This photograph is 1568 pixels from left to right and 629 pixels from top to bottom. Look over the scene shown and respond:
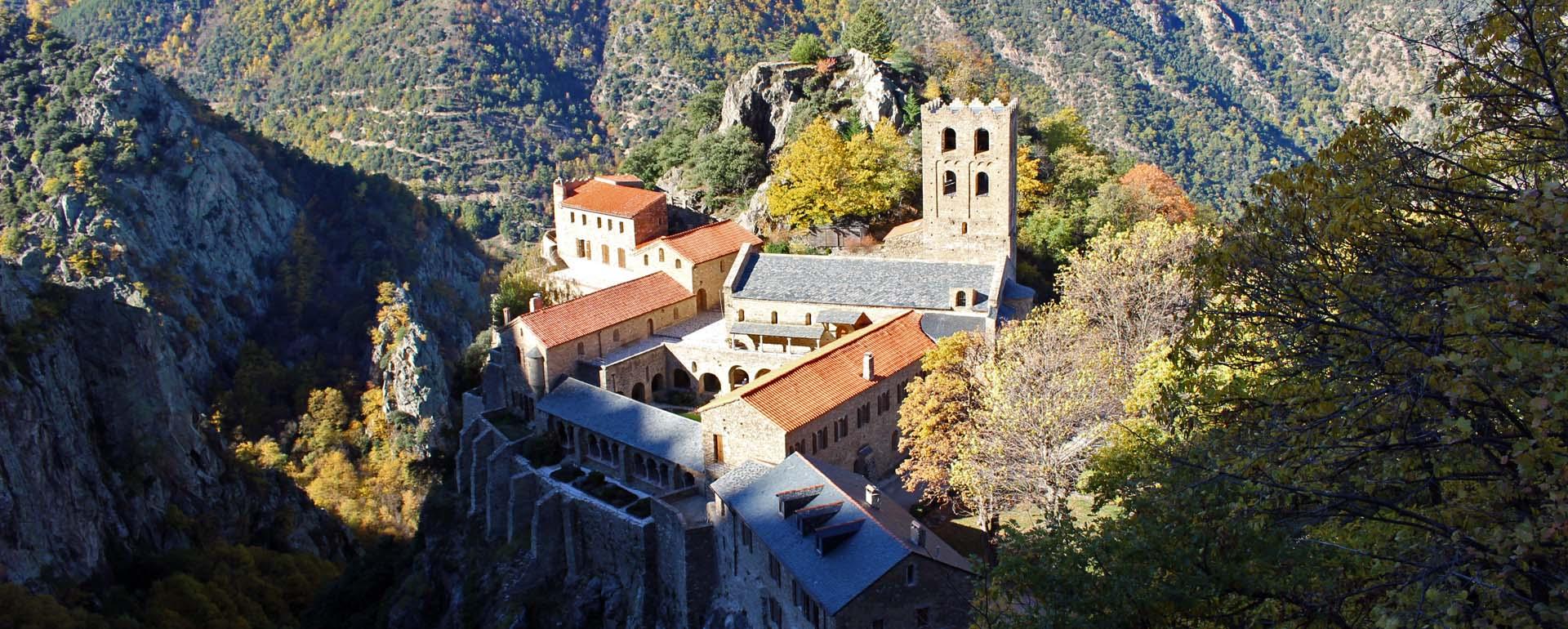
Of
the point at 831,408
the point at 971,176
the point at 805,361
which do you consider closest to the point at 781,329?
the point at 805,361

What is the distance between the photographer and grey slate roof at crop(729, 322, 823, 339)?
48.2m

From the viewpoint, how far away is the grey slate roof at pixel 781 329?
48.2 m

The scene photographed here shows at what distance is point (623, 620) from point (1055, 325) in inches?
657

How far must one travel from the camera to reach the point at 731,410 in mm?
39031

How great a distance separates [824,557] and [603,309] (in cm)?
2102

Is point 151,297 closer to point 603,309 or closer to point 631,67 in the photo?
point 631,67

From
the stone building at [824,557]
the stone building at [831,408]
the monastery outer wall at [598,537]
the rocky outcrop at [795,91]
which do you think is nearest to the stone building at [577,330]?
the monastery outer wall at [598,537]

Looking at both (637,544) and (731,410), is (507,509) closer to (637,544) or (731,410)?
(637,544)

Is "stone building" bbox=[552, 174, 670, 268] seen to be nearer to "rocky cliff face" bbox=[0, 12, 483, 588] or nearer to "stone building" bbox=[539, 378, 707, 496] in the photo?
"stone building" bbox=[539, 378, 707, 496]

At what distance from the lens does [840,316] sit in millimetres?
48500

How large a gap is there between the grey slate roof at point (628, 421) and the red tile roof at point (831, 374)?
1933 millimetres

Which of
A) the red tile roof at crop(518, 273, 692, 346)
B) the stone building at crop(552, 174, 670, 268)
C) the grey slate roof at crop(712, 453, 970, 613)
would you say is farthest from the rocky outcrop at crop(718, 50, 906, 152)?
the grey slate roof at crop(712, 453, 970, 613)

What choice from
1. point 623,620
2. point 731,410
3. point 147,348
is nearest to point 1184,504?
point 731,410

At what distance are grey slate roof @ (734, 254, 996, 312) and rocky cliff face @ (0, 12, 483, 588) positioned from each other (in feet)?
158
